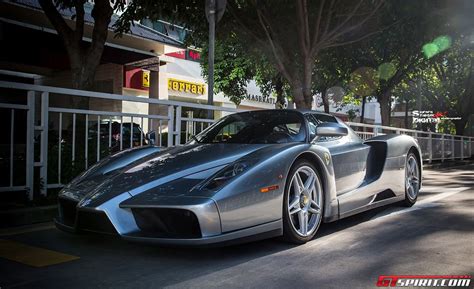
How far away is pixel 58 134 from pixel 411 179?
4.72 m

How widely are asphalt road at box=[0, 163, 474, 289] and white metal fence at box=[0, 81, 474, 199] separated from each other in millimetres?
970

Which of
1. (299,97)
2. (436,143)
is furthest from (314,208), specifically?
(436,143)

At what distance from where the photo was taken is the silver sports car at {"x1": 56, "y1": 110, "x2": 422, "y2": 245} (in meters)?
3.35

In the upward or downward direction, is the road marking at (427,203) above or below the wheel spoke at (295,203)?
below

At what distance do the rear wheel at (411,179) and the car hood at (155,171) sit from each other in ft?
9.39

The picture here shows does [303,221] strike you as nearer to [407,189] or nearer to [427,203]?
[407,189]

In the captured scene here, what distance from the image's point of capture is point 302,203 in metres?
4.13

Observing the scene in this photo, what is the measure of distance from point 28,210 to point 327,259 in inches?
125

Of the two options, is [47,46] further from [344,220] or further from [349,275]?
[349,275]

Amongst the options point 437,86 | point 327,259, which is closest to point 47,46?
point 327,259

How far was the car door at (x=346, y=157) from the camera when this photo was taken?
469cm

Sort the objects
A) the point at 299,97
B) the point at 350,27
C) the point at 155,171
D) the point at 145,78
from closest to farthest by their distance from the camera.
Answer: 1. the point at 155,171
2. the point at 350,27
3. the point at 299,97
4. the point at 145,78

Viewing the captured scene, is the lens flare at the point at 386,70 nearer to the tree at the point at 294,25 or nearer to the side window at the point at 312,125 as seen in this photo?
the tree at the point at 294,25

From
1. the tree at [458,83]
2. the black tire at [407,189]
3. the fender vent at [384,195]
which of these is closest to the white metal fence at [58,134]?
the fender vent at [384,195]
